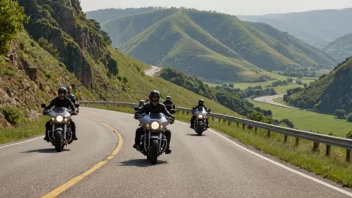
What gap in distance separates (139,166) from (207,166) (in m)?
1.70

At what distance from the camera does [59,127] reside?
44.3ft

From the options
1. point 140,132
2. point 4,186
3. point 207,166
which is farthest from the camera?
point 140,132

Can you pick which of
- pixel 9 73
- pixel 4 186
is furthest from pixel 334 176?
pixel 9 73

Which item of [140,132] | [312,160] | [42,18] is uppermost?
[42,18]

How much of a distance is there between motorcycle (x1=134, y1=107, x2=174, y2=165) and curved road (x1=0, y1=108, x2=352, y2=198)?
0.33 meters

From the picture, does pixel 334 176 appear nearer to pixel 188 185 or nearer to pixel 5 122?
pixel 188 185

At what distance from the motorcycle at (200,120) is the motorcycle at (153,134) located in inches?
448

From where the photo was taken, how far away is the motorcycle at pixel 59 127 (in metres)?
13.2

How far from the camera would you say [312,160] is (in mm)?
12312

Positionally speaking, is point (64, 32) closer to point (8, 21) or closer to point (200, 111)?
point (8, 21)

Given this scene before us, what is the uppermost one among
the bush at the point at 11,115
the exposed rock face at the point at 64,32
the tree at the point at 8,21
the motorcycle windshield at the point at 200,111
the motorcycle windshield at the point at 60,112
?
the exposed rock face at the point at 64,32

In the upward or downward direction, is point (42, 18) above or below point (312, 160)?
above

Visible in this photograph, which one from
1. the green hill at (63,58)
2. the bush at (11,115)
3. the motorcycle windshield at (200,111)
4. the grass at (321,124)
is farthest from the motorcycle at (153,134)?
the grass at (321,124)

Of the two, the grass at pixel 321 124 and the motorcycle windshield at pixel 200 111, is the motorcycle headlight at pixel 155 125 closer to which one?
the motorcycle windshield at pixel 200 111
